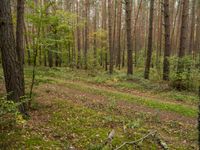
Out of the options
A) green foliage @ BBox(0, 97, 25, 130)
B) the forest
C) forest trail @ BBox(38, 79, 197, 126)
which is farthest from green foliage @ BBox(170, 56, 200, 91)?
green foliage @ BBox(0, 97, 25, 130)

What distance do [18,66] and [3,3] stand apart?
1.66 m

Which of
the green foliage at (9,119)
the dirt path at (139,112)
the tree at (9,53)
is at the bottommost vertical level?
the dirt path at (139,112)

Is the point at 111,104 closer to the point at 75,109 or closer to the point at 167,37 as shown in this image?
the point at 75,109

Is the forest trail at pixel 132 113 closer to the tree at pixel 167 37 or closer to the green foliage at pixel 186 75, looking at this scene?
the green foliage at pixel 186 75

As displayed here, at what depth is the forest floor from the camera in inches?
241

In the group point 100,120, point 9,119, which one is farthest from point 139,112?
point 9,119

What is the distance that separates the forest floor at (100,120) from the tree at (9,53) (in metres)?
1.09

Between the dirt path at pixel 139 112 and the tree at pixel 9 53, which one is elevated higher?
the tree at pixel 9 53

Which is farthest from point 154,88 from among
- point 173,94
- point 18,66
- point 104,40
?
point 104,40

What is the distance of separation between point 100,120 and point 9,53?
3.38 meters

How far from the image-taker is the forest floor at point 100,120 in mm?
6129

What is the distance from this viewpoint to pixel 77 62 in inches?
1142

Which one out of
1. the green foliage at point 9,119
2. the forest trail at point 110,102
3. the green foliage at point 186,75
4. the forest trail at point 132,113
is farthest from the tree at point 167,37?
the green foliage at point 9,119

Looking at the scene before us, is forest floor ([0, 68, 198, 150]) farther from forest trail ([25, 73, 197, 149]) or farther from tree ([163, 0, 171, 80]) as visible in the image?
tree ([163, 0, 171, 80])
